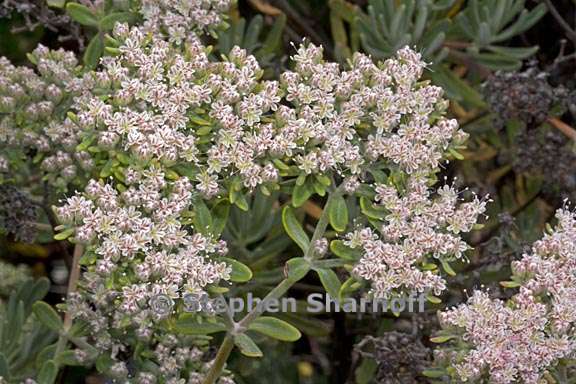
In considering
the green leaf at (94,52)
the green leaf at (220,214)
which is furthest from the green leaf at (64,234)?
the green leaf at (94,52)

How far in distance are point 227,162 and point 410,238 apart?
389mm

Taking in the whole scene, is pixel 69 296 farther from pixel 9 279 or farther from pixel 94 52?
pixel 9 279

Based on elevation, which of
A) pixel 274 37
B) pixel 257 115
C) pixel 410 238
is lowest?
pixel 410 238

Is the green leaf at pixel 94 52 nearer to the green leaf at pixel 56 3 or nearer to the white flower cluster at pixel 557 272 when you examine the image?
the green leaf at pixel 56 3

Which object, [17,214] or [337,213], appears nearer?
[337,213]

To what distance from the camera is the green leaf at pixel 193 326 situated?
222 cm

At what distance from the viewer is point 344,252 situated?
2.24 metres

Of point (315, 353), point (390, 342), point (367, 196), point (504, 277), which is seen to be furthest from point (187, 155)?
point (315, 353)

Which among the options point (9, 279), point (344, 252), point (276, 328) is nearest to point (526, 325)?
point (344, 252)

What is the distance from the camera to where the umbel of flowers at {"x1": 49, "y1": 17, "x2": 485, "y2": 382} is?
7.05 feet

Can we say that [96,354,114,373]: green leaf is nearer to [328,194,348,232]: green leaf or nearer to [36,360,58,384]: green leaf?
[36,360,58,384]: green leaf

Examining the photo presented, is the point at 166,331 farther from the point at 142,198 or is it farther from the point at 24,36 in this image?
the point at 24,36

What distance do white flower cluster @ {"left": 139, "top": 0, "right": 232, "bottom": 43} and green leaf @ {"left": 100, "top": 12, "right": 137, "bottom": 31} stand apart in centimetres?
5

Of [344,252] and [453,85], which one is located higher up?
[453,85]
